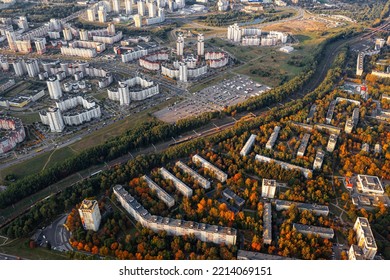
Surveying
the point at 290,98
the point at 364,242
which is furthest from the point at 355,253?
the point at 290,98

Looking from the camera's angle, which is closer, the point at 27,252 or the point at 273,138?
the point at 27,252

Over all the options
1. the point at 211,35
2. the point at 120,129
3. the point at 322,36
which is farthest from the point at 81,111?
the point at 322,36

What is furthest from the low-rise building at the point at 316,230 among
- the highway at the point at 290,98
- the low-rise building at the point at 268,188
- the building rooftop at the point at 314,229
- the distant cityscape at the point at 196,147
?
the highway at the point at 290,98

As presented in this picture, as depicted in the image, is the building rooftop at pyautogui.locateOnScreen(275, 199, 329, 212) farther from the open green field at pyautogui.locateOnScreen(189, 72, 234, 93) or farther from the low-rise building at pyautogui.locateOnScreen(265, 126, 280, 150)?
the open green field at pyautogui.locateOnScreen(189, 72, 234, 93)

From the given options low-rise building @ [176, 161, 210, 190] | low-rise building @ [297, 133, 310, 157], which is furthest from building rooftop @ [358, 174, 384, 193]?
low-rise building @ [176, 161, 210, 190]

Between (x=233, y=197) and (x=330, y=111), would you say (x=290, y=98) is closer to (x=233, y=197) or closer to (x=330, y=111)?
(x=330, y=111)
